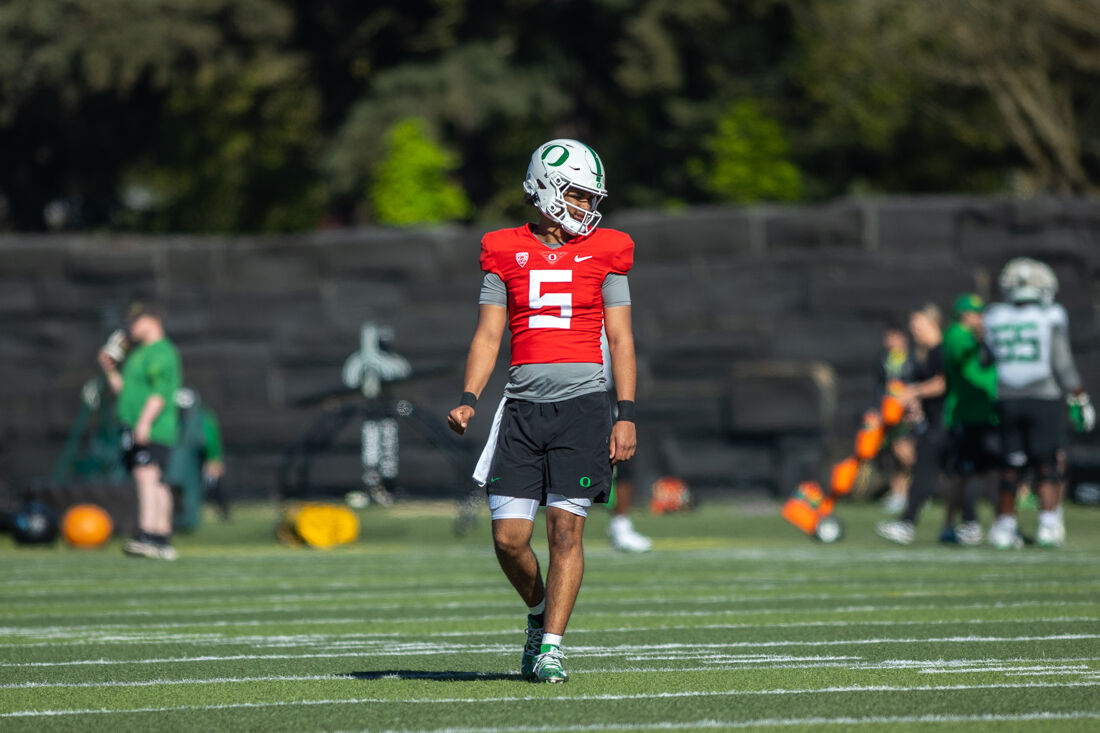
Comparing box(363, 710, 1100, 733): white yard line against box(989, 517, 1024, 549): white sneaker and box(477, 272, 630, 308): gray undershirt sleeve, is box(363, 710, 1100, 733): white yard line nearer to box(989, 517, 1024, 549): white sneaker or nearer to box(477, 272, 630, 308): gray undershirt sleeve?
box(477, 272, 630, 308): gray undershirt sleeve

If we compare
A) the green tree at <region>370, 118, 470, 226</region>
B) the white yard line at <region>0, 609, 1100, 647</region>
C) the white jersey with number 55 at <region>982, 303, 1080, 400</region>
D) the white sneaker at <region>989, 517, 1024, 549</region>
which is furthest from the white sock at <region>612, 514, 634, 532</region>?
the green tree at <region>370, 118, 470, 226</region>

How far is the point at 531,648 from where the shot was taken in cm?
709

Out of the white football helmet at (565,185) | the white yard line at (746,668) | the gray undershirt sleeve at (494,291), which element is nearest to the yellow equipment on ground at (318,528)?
the white yard line at (746,668)

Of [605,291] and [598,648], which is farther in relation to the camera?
[598,648]

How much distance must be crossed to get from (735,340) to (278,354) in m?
5.30

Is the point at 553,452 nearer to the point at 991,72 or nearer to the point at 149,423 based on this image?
the point at 149,423

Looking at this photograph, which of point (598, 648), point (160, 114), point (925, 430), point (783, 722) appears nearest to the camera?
point (783, 722)

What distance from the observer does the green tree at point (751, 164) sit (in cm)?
3120

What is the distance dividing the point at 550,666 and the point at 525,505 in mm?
614

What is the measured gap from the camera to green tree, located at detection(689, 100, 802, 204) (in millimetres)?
31203

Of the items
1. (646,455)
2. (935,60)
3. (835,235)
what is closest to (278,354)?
(646,455)

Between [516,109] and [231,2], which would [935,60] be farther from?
[231,2]

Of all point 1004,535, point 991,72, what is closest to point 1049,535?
point 1004,535

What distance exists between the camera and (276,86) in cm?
3622
